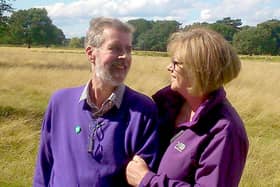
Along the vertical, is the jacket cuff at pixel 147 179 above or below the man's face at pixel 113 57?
below

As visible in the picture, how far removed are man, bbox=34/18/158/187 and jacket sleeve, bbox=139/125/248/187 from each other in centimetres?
35

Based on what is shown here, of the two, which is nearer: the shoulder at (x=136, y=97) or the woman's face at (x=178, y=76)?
the woman's face at (x=178, y=76)

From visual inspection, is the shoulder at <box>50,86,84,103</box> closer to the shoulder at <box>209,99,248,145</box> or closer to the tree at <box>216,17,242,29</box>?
the shoulder at <box>209,99,248,145</box>

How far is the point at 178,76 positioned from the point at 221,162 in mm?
492

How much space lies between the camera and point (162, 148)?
2.87m

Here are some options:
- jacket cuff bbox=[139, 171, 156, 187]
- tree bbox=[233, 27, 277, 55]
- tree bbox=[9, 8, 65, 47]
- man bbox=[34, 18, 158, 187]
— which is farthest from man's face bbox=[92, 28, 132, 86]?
tree bbox=[9, 8, 65, 47]

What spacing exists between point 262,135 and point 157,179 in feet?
25.3

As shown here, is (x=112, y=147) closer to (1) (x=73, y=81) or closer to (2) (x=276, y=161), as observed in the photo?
(2) (x=276, y=161)

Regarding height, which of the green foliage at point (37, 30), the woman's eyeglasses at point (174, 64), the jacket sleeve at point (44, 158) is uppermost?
the woman's eyeglasses at point (174, 64)

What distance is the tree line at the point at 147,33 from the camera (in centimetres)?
3535

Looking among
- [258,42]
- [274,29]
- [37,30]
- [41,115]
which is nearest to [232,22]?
[274,29]

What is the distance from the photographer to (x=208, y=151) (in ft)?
8.36

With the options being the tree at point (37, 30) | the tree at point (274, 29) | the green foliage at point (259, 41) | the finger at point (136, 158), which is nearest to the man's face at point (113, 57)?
the finger at point (136, 158)

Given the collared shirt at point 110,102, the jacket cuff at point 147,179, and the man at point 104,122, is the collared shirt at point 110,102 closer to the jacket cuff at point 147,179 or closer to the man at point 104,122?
the man at point 104,122
